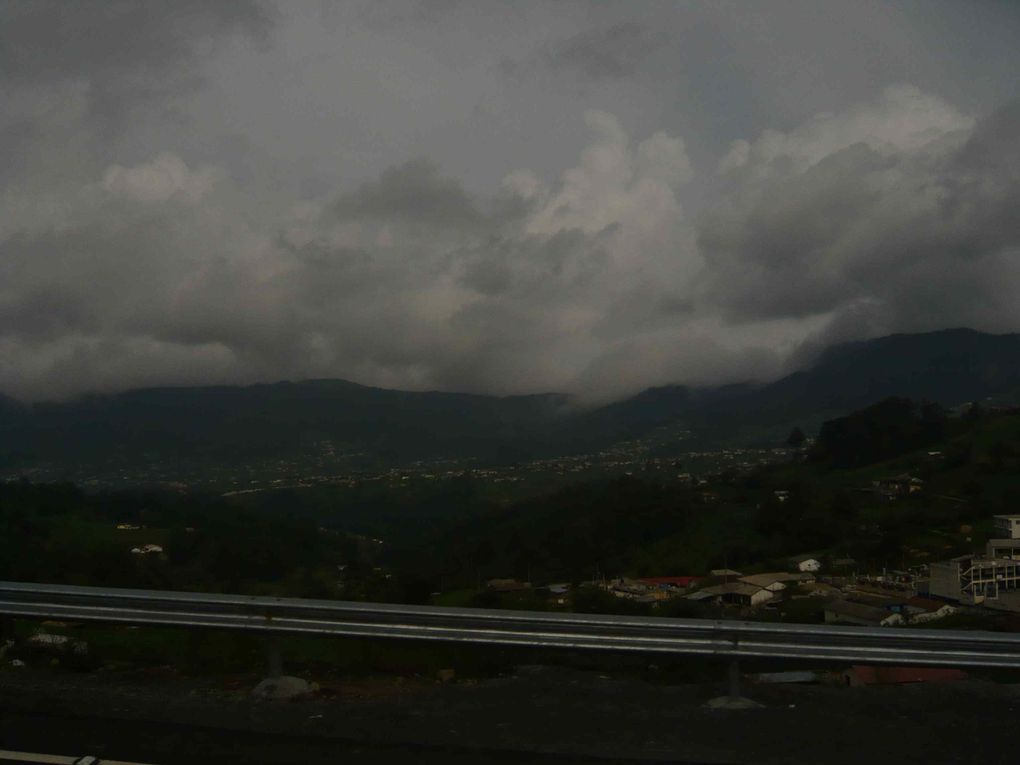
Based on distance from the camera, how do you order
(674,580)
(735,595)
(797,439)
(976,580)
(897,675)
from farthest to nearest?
(797,439)
(674,580)
(735,595)
(976,580)
(897,675)

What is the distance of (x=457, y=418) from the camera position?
64.6 meters

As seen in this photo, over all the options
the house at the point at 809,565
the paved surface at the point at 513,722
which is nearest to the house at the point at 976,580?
the house at the point at 809,565

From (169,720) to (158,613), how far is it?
0.94 m

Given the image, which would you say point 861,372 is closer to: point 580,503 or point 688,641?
point 580,503

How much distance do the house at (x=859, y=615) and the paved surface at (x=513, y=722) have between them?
4.22ft

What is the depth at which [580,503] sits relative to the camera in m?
19.0

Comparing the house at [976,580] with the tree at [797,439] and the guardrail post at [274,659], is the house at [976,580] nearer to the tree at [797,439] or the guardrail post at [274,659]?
the guardrail post at [274,659]

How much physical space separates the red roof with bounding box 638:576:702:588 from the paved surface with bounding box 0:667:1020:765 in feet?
12.8

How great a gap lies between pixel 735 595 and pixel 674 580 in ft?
6.56

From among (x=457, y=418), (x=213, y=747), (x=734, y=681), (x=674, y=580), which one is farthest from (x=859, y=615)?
(x=457, y=418)

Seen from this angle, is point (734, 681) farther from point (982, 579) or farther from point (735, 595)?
point (982, 579)

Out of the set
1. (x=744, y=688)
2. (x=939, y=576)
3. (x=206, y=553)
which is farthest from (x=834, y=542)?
(x=206, y=553)

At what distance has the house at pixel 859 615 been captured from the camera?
28.8 feet

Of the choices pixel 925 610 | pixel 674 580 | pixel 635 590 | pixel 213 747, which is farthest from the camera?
pixel 674 580
